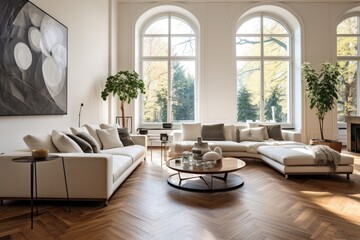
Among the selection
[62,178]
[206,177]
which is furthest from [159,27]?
[62,178]

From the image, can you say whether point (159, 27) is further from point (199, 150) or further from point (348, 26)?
point (348, 26)

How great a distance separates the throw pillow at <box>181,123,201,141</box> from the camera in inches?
223

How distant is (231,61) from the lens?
702 cm

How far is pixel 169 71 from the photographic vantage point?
7.40m

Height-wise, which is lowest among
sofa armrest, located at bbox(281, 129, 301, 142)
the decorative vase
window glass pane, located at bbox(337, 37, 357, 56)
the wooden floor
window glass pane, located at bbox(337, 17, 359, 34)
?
the wooden floor

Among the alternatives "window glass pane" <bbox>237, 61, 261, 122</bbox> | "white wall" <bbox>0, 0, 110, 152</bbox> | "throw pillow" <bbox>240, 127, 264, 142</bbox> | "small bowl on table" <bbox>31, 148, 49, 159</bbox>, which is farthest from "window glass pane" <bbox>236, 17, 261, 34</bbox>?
"small bowl on table" <bbox>31, 148, 49, 159</bbox>

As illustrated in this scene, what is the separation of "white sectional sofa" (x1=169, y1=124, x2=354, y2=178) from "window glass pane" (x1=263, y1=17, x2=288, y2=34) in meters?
3.33

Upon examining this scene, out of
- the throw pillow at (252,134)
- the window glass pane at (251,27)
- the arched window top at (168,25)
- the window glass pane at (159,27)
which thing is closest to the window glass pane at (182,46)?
the arched window top at (168,25)

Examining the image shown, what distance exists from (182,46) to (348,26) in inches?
191

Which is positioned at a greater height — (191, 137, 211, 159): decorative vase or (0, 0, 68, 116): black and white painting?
(0, 0, 68, 116): black and white painting

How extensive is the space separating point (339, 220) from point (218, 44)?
5.49m

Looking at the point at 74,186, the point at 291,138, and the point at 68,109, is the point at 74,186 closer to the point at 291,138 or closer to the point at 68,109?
the point at 68,109

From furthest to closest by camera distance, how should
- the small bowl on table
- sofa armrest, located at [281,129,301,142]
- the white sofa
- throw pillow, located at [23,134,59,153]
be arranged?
sofa armrest, located at [281,129,301,142] → throw pillow, located at [23,134,59,153] → the white sofa → the small bowl on table

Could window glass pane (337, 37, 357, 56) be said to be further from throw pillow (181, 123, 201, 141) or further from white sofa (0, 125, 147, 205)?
white sofa (0, 125, 147, 205)
